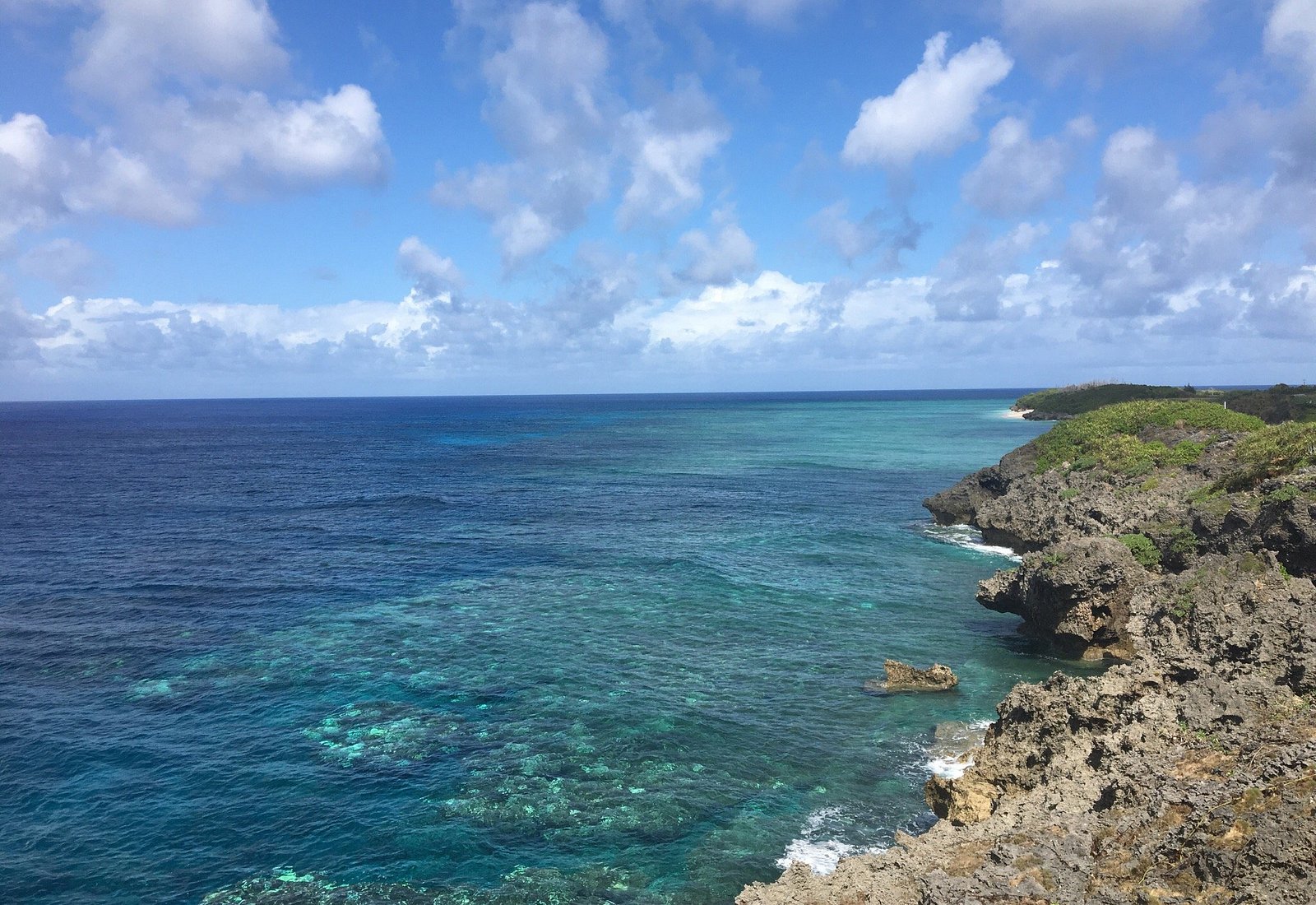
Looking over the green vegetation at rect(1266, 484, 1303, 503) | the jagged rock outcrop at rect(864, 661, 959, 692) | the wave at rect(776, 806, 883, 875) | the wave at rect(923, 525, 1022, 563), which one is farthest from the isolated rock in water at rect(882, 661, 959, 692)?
the wave at rect(923, 525, 1022, 563)

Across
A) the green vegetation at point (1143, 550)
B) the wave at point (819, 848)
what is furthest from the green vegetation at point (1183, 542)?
the wave at point (819, 848)

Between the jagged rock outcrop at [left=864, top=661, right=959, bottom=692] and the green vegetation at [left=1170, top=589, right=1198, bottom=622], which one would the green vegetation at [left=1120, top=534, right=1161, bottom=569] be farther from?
the jagged rock outcrop at [left=864, top=661, right=959, bottom=692]

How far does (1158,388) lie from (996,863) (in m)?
221

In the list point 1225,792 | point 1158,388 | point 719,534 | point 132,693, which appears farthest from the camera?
point 1158,388

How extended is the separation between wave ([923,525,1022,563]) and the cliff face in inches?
689

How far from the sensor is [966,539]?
70.1m

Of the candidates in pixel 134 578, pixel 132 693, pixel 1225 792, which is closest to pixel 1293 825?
pixel 1225 792

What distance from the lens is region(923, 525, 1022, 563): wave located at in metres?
64.9

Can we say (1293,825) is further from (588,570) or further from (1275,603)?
(588,570)

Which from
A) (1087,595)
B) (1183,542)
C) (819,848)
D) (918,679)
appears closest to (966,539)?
(1183,542)

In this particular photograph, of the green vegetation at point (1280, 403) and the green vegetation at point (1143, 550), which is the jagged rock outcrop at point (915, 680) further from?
the green vegetation at point (1280, 403)

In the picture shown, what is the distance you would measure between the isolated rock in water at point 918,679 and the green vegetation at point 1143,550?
14.5m

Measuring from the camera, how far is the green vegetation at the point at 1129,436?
64750mm

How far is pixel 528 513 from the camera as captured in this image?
86.4 meters
